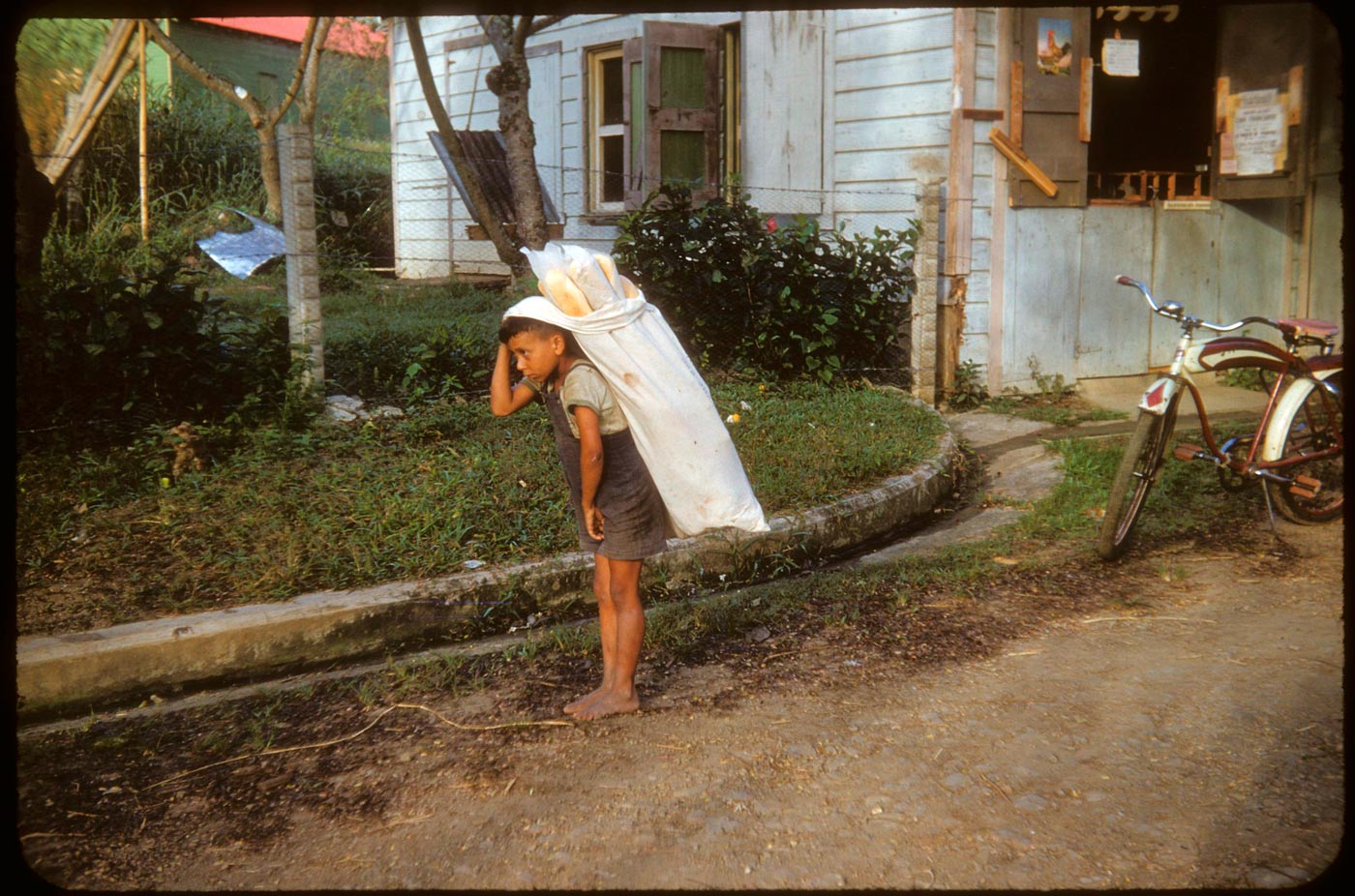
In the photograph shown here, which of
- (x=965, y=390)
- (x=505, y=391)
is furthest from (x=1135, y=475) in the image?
(x=965, y=390)

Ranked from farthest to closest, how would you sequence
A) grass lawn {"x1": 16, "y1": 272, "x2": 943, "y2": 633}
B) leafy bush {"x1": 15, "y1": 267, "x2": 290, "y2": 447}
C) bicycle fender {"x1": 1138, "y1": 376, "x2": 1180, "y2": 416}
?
1. leafy bush {"x1": 15, "y1": 267, "x2": 290, "y2": 447}
2. bicycle fender {"x1": 1138, "y1": 376, "x2": 1180, "y2": 416}
3. grass lawn {"x1": 16, "y1": 272, "x2": 943, "y2": 633}

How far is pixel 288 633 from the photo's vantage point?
3.95m

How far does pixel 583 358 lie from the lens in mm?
3410

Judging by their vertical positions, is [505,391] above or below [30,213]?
below

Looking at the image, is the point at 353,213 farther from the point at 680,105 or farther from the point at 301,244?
the point at 301,244

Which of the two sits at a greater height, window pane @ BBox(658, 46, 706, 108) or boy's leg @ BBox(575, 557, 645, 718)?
window pane @ BBox(658, 46, 706, 108)

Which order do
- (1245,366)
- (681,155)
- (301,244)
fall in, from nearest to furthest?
(1245,366)
(301,244)
(681,155)

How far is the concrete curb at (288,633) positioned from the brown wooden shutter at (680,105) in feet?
18.5

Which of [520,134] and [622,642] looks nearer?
[622,642]

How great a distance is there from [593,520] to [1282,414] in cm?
347

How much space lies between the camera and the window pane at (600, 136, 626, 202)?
11.4 meters

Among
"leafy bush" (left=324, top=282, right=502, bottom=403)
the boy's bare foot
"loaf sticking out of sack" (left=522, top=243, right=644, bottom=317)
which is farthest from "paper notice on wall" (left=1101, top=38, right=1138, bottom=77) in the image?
the boy's bare foot

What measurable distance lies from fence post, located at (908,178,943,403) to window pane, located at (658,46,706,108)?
8.52 feet

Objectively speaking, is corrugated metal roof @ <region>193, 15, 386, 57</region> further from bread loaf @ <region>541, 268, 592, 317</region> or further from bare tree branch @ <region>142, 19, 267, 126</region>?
bread loaf @ <region>541, 268, 592, 317</region>
